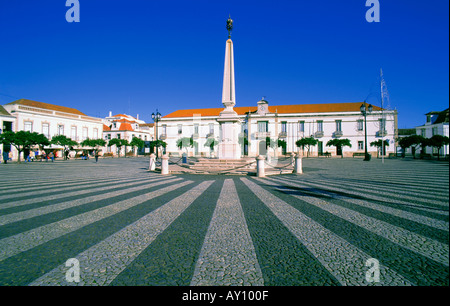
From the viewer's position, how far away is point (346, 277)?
2.15 m

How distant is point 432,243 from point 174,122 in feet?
183

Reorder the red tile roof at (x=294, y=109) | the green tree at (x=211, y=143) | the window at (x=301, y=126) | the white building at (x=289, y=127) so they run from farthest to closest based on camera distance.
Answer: the green tree at (x=211, y=143) < the red tile roof at (x=294, y=109) < the window at (x=301, y=126) < the white building at (x=289, y=127)

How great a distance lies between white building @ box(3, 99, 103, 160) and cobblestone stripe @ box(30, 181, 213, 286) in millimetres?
45454

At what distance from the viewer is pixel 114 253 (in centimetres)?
275

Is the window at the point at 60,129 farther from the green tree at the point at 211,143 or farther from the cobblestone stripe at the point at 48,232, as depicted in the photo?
the cobblestone stripe at the point at 48,232

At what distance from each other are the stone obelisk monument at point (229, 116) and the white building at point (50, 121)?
38.0 metres

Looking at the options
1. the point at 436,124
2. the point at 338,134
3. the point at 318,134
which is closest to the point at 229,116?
the point at 436,124

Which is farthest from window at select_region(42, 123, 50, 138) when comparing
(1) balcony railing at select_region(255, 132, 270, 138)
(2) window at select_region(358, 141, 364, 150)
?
(2) window at select_region(358, 141, 364, 150)

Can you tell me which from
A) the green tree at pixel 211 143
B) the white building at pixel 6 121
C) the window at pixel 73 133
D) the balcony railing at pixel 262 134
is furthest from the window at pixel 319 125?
the white building at pixel 6 121

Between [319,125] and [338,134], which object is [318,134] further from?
[338,134]

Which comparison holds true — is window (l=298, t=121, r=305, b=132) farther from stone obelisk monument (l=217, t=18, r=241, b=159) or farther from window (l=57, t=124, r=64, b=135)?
window (l=57, t=124, r=64, b=135)

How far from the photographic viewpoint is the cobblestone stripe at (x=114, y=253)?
216 cm
